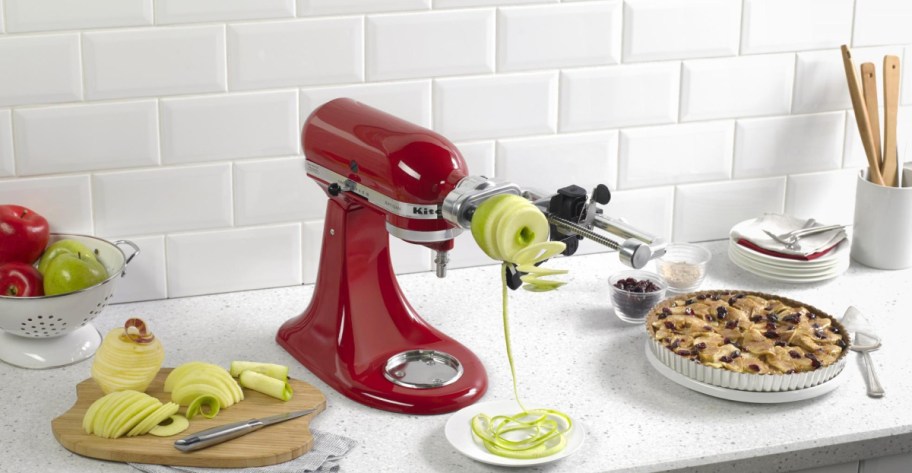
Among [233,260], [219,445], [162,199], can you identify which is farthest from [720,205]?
[219,445]

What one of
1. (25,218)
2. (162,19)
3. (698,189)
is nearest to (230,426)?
(25,218)

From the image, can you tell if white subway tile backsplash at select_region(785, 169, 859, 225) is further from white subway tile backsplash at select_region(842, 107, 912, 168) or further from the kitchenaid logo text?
the kitchenaid logo text

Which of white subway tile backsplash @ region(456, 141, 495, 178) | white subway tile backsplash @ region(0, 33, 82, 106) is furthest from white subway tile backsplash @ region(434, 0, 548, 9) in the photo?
white subway tile backsplash @ region(0, 33, 82, 106)

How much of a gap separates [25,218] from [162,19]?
1.19 feet

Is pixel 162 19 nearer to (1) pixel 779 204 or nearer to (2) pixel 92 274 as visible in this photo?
(2) pixel 92 274

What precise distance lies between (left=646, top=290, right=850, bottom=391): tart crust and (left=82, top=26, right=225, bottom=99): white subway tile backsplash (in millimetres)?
781

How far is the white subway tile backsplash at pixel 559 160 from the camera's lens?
2041 millimetres

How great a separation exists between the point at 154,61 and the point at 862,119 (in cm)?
120

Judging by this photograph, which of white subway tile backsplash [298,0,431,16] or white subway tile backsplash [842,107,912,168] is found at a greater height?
white subway tile backsplash [298,0,431,16]

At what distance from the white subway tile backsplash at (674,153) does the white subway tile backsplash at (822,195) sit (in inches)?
6.3

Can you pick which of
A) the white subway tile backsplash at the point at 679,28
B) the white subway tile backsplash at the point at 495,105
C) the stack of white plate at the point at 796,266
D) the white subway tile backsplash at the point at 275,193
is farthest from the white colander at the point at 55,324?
the stack of white plate at the point at 796,266

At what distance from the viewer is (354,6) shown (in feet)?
6.18

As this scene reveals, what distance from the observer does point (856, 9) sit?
2.15 meters

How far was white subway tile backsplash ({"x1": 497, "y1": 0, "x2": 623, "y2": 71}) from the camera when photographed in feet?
6.47
